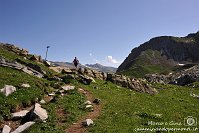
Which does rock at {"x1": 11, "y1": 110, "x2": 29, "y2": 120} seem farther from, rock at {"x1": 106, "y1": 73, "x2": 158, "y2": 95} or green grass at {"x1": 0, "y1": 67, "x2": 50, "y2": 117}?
rock at {"x1": 106, "y1": 73, "x2": 158, "y2": 95}

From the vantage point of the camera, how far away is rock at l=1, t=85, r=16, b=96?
27.6m

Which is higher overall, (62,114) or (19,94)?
(19,94)

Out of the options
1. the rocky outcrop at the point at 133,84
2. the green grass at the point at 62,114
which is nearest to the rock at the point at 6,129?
the green grass at the point at 62,114

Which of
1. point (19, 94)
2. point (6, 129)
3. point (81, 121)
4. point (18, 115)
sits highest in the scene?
point (19, 94)

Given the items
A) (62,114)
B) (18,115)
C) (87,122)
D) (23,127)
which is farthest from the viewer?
(62,114)

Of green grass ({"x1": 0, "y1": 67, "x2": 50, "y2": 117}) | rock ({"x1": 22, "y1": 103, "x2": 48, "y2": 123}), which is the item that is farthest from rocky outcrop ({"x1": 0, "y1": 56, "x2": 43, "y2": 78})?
rock ({"x1": 22, "y1": 103, "x2": 48, "y2": 123})

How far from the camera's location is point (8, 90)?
28.3 m

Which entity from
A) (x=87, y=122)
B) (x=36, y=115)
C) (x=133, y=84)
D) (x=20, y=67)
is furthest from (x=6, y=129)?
(x=133, y=84)

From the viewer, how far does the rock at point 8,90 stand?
27.6 metres

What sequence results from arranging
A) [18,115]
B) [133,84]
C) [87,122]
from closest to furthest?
[87,122] < [18,115] < [133,84]

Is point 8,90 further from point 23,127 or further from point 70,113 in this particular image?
point 23,127

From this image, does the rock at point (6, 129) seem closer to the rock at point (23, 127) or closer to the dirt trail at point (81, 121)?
the rock at point (23, 127)

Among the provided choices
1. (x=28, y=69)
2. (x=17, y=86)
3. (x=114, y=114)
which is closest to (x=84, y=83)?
(x=28, y=69)

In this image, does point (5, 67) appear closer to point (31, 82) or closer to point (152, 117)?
point (31, 82)
